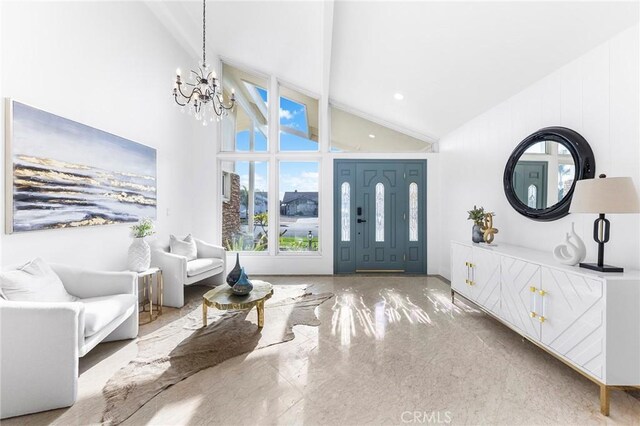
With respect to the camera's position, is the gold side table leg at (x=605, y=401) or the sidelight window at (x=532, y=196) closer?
the gold side table leg at (x=605, y=401)

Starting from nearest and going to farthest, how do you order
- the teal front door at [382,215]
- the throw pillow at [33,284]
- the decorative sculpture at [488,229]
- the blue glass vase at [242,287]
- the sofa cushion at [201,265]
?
the throw pillow at [33,284], the blue glass vase at [242,287], the decorative sculpture at [488,229], the sofa cushion at [201,265], the teal front door at [382,215]

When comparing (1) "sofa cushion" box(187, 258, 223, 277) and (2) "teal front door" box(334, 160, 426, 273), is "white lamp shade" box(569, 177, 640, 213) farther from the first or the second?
(1) "sofa cushion" box(187, 258, 223, 277)

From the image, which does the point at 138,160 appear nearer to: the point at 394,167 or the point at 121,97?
the point at 121,97

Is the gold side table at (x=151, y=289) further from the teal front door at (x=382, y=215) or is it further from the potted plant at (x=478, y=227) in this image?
the potted plant at (x=478, y=227)

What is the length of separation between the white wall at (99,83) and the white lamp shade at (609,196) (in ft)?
13.4

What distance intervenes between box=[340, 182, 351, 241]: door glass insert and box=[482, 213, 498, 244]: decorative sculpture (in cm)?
234

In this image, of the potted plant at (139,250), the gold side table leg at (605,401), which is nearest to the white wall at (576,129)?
the gold side table leg at (605,401)

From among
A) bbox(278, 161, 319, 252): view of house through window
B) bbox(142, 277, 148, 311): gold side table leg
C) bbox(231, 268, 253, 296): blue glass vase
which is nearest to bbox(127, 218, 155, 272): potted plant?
bbox(142, 277, 148, 311): gold side table leg

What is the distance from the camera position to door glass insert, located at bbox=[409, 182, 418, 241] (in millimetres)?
4973

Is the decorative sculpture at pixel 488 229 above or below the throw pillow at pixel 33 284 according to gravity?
above

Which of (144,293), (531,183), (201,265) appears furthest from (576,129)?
(144,293)

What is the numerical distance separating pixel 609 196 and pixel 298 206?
4.07 m

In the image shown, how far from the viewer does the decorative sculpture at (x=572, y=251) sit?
6.38 ft

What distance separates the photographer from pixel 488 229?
3053mm
